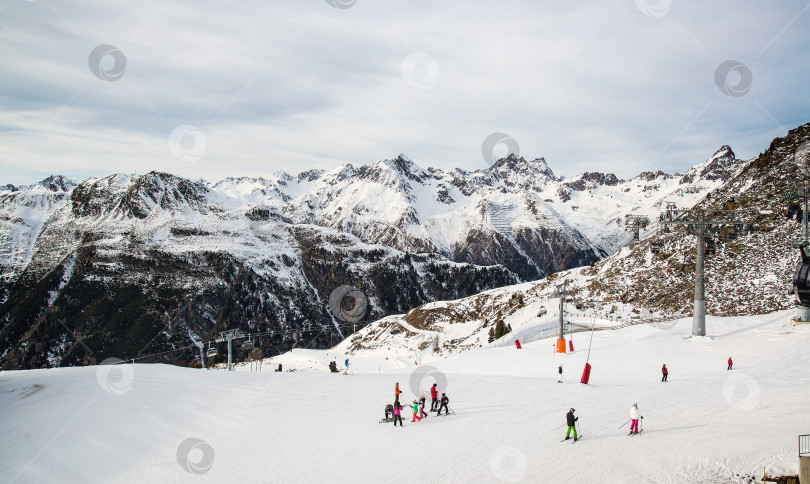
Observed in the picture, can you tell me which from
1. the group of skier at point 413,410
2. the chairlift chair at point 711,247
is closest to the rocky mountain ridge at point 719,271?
the chairlift chair at point 711,247

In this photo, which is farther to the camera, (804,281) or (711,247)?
(711,247)

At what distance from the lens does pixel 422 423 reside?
25484 millimetres

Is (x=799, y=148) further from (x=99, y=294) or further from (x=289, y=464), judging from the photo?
(x=99, y=294)

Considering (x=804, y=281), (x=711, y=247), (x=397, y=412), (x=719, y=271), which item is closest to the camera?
(x=804, y=281)

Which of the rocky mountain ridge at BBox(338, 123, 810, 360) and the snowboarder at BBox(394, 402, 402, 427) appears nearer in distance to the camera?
the snowboarder at BBox(394, 402, 402, 427)

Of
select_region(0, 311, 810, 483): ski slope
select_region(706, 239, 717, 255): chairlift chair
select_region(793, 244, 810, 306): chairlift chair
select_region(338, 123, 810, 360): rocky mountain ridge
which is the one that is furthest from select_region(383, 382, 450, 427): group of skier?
select_region(338, 123, 810, 360): rocky mountain ridge

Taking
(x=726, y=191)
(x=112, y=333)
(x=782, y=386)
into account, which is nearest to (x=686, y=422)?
(x=782, y=386)

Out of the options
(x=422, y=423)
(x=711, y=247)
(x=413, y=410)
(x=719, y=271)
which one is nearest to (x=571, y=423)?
(x=422, y=423)

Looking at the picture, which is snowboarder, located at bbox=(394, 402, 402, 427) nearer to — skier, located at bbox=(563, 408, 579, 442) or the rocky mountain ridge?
skier, located at bbox=(563, 408, 579, 442)

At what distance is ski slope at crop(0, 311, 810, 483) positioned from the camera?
64.8 feet

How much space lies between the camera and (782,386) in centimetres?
2798

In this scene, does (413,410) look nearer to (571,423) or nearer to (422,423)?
(422,423)

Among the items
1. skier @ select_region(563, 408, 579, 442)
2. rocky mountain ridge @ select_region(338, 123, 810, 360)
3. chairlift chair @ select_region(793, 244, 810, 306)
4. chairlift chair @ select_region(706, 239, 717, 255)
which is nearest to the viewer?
chairlift chair @ select_region(793, 244, 810, 306)

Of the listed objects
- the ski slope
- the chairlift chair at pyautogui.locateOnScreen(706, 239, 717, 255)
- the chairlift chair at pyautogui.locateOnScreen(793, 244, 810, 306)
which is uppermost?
the chairlift chair at pyautogui.locateOnScreen(706, 239, 717, 255)
